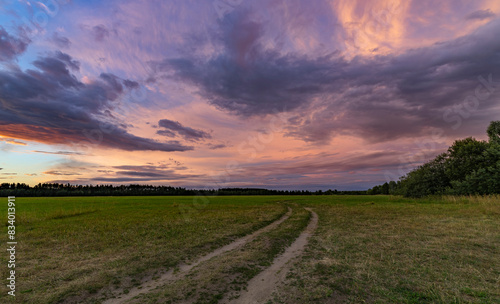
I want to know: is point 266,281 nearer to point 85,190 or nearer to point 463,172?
point 463,172

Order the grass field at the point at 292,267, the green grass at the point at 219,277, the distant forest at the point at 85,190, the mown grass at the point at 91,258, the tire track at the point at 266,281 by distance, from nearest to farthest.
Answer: the tire track at the point at 266,281 < the green grass at the point at 219,277 < the grass field at the point at 292,267 < the mown grass at the point at 91,258 < the distant forest at the point at 85,190

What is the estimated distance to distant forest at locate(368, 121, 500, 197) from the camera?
1827 inches

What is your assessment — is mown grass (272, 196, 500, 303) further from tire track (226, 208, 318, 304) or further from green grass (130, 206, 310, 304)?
green grass (130, 206, 310, 304)

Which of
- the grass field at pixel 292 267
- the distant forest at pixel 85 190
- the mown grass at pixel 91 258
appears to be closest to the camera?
the grass field at pixel 292 267

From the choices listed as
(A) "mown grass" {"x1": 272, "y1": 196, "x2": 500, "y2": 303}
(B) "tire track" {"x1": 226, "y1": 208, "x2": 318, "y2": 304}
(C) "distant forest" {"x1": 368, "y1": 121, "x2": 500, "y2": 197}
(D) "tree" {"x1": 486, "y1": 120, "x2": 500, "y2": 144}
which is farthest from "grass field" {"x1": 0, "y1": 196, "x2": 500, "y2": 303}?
(D) "tree" {"x1": 486, "y1": 120, "x2": 500, "y2": 144}

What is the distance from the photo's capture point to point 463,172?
2245 inches

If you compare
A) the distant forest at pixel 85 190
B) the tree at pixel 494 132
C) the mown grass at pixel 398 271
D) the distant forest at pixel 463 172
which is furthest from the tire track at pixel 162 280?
the distant forest at pixel 85 190

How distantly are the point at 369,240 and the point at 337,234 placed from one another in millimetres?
2913

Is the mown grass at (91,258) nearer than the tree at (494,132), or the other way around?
the mown grass at (91,258)

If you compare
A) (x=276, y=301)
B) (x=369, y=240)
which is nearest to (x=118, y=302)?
(x=276, y=301)

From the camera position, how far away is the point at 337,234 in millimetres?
18250

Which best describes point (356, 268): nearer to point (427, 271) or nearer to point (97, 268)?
point (427, 271)

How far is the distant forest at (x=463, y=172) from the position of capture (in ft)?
152

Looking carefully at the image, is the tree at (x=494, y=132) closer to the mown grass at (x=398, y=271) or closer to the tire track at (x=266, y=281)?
the mown grass at (x=398, y=271)
